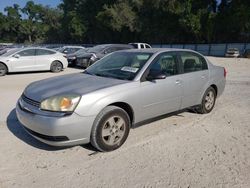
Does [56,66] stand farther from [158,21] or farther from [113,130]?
[158,21]

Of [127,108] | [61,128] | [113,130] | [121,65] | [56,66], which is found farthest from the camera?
[56,66]

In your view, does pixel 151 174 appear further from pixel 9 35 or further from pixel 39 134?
pixel 9 35

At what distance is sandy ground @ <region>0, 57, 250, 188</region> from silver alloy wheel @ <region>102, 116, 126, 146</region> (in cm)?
18

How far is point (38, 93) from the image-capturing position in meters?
4.08

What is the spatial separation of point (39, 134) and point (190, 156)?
7.23ft

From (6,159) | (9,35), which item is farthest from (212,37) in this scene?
(9,35)

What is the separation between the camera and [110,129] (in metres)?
4.11

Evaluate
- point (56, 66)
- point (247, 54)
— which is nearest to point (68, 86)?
point (56, 66)

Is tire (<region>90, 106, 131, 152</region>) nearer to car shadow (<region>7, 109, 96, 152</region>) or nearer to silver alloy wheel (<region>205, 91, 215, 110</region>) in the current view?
car shadow (<region>7, 109, 96, 152</region>)

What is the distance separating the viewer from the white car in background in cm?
1247

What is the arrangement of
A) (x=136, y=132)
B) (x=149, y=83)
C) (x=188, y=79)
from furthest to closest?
(x=188, y=79), (x=136, y=132), (x=149, y=83)

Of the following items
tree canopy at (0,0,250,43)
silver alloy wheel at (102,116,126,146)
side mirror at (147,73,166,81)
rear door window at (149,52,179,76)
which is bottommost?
silver alloy wheel at (102,116,126,146)

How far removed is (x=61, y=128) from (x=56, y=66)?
10.7m

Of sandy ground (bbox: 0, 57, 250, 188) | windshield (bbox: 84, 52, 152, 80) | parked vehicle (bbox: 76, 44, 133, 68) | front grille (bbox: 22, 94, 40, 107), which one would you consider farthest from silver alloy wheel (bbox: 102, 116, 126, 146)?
parked vehicle (bbox: 76, 44, 133, 68)
